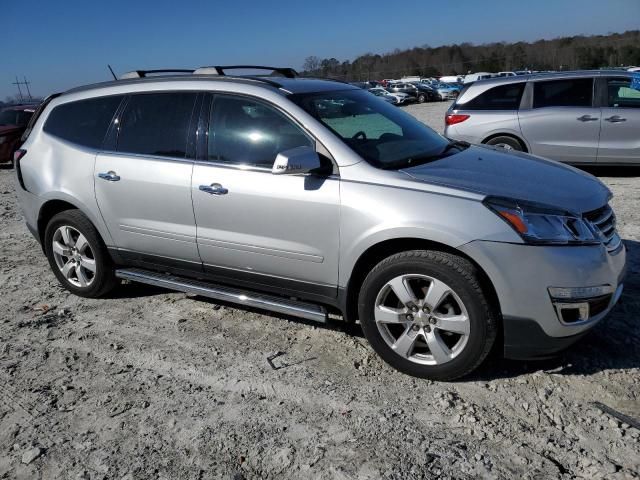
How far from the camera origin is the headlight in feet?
9.72

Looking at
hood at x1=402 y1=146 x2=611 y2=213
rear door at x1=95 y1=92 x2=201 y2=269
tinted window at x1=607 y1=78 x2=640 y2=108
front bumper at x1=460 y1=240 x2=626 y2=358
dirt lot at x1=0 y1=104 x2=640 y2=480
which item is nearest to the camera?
dirt lot at x1=0 y1=104 x2=640 y2=480

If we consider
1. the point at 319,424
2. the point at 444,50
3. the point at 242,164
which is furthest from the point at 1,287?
the point at 444,50

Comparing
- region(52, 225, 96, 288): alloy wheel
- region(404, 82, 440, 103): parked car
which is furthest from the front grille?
region(404, 82, 440, 103): parked car

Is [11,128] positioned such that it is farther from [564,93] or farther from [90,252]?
[564,93]

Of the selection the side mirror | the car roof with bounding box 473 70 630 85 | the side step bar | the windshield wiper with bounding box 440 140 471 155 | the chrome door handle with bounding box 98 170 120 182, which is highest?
the car roof with bounding box 473 70 630 85

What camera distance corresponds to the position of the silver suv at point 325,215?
3.04 metres

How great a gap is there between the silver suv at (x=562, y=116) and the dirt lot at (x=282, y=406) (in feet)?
15.1

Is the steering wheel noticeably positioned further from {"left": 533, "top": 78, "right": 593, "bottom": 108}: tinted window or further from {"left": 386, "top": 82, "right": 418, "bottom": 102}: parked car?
{"left": 386, "top": 82, "right": 418, "bottom": 102}: parked car

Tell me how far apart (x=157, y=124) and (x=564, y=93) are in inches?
259

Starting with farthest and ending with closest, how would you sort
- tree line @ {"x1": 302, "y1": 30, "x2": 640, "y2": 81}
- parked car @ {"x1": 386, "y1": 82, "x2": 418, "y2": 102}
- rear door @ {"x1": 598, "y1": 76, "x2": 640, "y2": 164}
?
tree line @ {"x1": 302, "y1": 30, "x2": 640, "y2": 81} → parked car @ {"x1": 386, "y1": 82, "x2": 418, "y2": 102} → rear door @ {"x1": 598, "y1": 76, "x2": 640, "y2": 164}

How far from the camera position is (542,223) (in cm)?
300

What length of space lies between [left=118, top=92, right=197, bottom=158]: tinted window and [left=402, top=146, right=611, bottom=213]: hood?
5.52ft

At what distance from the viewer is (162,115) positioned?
418cm

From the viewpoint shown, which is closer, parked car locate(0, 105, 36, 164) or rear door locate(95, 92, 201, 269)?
rear door locate(95, 92, 201, 269)
